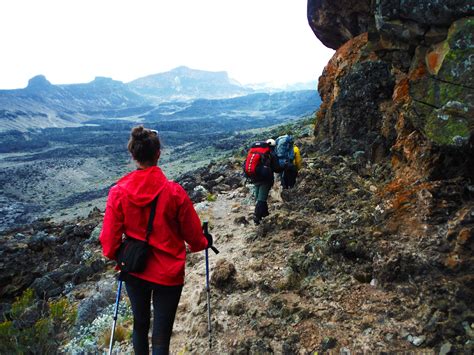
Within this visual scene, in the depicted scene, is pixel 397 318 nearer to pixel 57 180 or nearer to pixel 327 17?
pixel 327 17

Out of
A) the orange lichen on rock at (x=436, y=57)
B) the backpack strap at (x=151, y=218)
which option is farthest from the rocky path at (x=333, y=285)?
the backpack strap at (x=151, y=218)

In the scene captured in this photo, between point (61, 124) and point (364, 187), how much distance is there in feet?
473

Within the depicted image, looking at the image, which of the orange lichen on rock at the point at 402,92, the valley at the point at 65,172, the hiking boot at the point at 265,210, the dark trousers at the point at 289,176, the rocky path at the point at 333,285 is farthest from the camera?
the valley at the point at 65,172

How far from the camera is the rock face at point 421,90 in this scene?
14.7ft

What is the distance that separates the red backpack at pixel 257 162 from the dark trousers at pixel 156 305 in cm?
370

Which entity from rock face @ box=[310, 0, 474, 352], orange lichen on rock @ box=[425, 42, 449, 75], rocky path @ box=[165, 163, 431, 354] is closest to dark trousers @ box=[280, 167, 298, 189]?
rocky path @ box=[165, 163, 431, 354]

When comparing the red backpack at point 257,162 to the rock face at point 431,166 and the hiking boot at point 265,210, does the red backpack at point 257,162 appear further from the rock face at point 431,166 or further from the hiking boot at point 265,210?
the rock face at point 431,166

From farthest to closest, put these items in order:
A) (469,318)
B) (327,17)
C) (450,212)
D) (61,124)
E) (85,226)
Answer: (61,124) → (85,226) → (327,17) → (450,212) → (469,318)

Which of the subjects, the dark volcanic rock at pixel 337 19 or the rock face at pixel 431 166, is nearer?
the rock face at pixel 431 166

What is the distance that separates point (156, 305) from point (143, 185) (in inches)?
38.6

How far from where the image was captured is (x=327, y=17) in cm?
1215

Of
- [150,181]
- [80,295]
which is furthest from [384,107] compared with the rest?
[80,295]

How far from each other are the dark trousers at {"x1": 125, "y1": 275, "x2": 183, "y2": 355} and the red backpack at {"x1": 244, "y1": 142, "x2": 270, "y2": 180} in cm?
370

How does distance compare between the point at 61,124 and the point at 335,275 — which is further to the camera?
the point at 61,124
